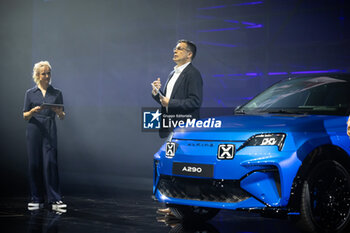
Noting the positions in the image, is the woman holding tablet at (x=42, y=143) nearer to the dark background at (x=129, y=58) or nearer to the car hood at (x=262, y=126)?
the car hood at (x=262, y=126)

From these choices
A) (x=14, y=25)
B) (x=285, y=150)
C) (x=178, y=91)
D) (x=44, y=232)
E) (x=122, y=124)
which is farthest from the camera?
(x=122, y=124)

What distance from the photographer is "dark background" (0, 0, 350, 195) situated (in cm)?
1464

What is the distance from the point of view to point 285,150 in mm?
5922

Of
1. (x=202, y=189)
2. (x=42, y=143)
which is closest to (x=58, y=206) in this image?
(x=42, y=143)

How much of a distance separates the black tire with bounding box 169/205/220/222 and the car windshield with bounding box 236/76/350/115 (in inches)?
47.3

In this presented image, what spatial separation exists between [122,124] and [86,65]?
252cm

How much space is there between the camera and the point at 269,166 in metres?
5.91

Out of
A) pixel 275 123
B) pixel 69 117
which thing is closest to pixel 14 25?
pixel 69 117

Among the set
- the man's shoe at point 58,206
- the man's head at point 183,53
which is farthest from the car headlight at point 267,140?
the man's shoe at point 58,206

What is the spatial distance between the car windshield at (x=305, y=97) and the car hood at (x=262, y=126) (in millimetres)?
342

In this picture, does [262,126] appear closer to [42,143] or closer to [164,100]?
[164,100]

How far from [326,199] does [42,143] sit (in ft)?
13.2

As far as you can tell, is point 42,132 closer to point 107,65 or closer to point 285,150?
point 285,150

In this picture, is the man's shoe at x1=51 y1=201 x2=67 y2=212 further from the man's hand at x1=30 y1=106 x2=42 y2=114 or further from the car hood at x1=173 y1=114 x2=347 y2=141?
the car hood at x1=173 y1=114 x2=347 y2=141
